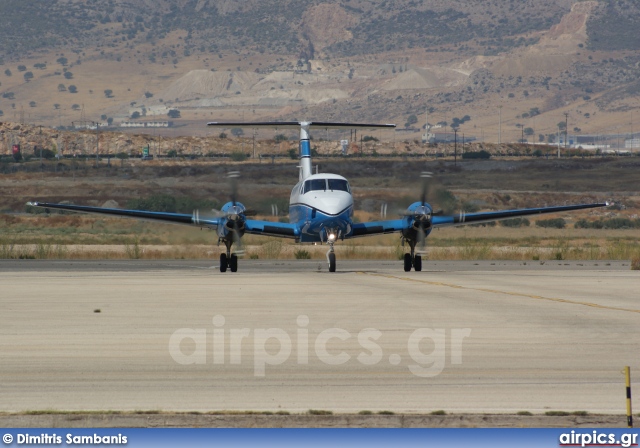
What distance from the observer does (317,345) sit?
61.6 feet

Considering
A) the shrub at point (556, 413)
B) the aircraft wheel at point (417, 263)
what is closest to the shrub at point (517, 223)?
the aircraft wheel at point (417, 263)

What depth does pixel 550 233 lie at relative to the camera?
8212 centimetres

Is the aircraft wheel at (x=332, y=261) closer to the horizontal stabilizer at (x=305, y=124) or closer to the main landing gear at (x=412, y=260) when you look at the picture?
the main landing gear at (x=412, y=260)

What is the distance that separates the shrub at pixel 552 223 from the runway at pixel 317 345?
61.6 m

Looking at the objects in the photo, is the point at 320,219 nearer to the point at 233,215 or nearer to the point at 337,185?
the point at 337,185

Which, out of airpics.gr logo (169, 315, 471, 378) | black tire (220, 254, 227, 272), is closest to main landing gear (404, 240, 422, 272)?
black tire (220, 254, 227, 272)

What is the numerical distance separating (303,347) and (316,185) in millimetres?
21202

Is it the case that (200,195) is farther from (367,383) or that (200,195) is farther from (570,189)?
(367,383)

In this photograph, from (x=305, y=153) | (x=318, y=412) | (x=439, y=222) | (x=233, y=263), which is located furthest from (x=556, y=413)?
(x=305, y=153)

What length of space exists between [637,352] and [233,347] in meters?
6.60

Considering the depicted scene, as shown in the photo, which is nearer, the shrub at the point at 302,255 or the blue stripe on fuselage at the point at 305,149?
the blue stripe on fuselage at the point at 305,149

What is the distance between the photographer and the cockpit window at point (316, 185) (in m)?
39.3

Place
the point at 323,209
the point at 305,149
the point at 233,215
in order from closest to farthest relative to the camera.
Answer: the point at 323,209 → the point at 233,215 → the point at 305,149

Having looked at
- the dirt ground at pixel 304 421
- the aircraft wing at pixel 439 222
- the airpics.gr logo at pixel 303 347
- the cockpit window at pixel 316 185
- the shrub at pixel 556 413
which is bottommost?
the dirt ground at pixel 304 421
